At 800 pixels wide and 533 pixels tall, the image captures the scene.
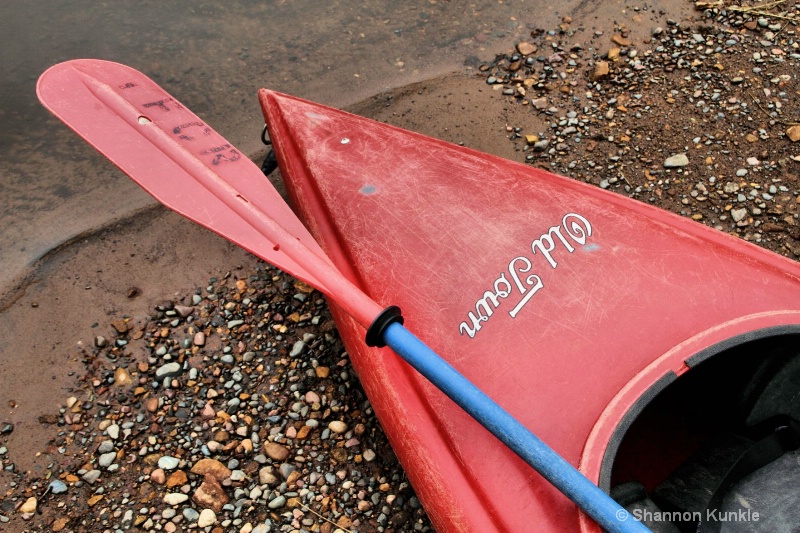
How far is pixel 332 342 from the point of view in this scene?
2289 mm

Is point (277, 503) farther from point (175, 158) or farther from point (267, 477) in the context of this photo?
point (175, 158)

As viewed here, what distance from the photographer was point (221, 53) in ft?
10.7

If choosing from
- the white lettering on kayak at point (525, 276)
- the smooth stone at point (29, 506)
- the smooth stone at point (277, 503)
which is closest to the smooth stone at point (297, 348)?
the smooth stone at point (277, 503)

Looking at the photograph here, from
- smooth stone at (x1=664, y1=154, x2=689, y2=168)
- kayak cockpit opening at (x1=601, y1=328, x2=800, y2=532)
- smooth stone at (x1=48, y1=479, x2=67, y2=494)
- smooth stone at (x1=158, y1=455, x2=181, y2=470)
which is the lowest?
smooth stone at (x1=48, y1=479, x2=67, y2=494)

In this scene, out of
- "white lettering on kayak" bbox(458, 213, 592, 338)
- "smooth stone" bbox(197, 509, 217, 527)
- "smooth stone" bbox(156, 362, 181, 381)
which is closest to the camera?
"white lettering on kayak" bbox(458, 213, 592, 338)

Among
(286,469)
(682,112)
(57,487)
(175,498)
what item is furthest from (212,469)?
(682,112)

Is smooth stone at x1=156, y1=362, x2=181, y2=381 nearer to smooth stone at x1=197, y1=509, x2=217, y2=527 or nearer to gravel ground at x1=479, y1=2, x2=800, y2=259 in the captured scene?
smooth stone at x1=197, y1=509, x2=217, y2=527

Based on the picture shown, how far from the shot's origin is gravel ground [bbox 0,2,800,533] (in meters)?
1.95

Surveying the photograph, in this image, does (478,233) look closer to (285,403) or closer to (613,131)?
(285,403)

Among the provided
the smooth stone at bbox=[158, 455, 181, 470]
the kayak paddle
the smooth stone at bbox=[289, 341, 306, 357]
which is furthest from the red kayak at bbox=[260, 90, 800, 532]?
the smooth stone at bbox=[158, 455, 181, 470]

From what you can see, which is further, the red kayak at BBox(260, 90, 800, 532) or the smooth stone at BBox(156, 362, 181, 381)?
the smooth stone at BBox(156, 362, 181, 381)

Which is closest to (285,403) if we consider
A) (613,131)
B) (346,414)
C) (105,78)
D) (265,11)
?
(346,414)

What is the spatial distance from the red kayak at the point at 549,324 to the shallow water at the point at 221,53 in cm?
115

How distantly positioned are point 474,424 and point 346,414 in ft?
2.21
